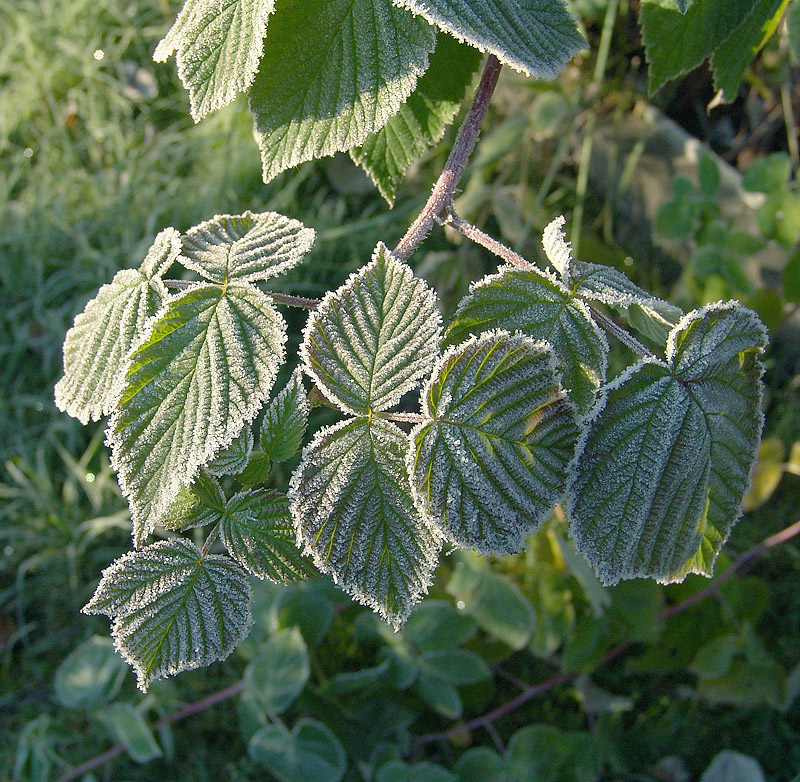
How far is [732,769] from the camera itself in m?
1.44

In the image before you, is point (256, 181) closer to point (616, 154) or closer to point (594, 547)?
point (616, 154)

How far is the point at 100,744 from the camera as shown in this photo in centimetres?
164


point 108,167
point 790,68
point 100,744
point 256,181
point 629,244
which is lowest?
point 100,744

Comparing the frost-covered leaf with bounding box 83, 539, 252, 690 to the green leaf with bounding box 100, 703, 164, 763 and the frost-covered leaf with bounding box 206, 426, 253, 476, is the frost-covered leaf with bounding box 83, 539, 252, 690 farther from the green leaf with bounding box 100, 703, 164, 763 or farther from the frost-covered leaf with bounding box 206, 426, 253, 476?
the green leaf with bounding box 100, 703, 164, 763

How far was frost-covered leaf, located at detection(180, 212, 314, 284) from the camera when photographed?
0.63 meters

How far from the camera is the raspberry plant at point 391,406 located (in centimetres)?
55

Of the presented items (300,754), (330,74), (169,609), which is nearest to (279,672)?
(300,754)

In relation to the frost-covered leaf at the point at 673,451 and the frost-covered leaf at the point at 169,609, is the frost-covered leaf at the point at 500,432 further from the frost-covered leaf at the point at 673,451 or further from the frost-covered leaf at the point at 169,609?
the frost-covered leaf at the point at 169,609

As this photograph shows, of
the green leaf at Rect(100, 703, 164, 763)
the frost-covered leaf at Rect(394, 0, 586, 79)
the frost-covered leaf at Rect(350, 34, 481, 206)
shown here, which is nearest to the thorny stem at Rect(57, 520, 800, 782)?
the green leaf at Rect(100, 703, 164, 763)

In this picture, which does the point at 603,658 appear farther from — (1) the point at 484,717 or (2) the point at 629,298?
(2) the point at 629,298

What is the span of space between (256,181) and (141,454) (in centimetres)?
195

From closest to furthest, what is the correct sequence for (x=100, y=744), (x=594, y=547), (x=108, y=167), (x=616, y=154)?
1. (x=594, y=547)
2. (x=100, y=744)
3. (x=616, y=154)
4. (x=108, y=167)

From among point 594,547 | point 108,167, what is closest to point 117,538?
point 108,167

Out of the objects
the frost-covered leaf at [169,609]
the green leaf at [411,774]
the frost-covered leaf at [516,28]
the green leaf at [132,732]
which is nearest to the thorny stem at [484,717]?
the green leaf at [132,732]
